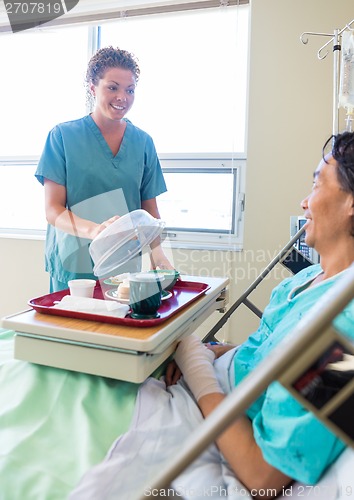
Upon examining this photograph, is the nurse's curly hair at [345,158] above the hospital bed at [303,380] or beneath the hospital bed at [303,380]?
above

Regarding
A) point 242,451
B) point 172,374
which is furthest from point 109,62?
point 242,451

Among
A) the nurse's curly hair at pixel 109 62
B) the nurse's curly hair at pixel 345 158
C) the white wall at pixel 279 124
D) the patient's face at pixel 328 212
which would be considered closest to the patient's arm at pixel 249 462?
the patient's face at pixel 328 212

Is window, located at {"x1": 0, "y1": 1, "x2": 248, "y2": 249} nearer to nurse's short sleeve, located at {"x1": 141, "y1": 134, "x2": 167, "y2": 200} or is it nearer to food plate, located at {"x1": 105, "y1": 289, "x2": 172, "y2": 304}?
nurse's short sleeve, located at {"x1": 141, "y1": 134, "x2": 167, "y2": 200}

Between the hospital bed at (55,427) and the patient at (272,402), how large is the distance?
4 cm

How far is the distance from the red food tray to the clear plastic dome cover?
120 mm

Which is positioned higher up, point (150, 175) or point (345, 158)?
point (150, 175)

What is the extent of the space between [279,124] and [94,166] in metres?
1.09

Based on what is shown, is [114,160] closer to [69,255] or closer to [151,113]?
[69,255]

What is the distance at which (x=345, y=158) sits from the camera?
89cm

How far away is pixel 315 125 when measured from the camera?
2.02 metres

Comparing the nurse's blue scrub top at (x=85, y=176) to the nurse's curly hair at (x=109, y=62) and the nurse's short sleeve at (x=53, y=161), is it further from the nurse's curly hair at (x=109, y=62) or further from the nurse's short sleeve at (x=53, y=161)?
the nurse's curly hair at (x=109, y=62)

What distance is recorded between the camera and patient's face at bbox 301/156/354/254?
2.81 feet

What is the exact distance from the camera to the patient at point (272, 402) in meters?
0.59

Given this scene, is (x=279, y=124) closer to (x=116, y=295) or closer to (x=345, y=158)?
(x=345, y=158)
